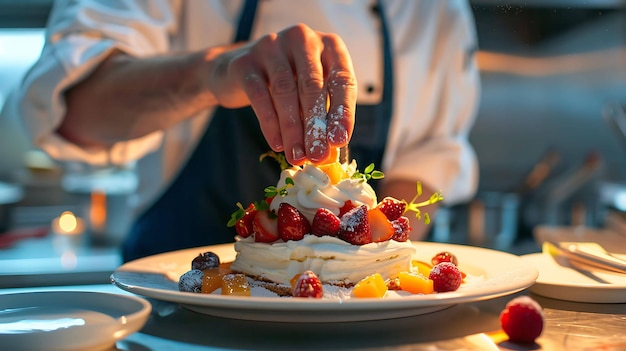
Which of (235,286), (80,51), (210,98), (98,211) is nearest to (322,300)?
(235,286)

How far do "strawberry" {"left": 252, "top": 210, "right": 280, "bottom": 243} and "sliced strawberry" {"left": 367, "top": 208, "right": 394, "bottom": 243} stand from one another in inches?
6.3

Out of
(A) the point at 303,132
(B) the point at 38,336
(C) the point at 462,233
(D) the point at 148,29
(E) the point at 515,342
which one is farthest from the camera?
(C) the point at 462,233

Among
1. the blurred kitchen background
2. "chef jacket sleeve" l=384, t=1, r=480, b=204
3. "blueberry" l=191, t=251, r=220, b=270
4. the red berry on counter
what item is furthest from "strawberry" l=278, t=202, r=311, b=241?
the blurred kitchen background

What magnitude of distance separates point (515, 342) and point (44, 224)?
10.3 feet

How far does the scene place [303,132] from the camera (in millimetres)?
1137

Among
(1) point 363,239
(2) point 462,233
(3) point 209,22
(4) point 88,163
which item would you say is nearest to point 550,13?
(2) point 462,233

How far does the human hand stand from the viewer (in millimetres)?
1110

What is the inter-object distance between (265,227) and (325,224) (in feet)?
0.35

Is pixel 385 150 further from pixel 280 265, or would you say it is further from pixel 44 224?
pixel 44 224

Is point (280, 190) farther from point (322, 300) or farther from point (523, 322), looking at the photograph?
point (523, 322)

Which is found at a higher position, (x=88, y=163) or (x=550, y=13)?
(x=550, y=13)

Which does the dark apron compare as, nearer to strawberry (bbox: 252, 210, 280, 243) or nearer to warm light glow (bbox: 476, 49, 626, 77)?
strawberry (bbox: 252, 210, 280, 243)

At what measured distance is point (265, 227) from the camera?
4.01 feet

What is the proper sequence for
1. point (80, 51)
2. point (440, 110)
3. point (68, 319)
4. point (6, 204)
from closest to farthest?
point (68, 319) → point (80, 51) → point (440, 110) → point (6, 204)
